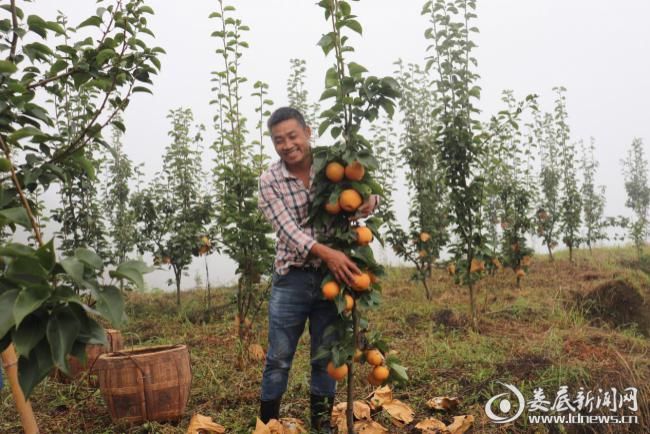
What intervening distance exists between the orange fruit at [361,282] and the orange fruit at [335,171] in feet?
1.50

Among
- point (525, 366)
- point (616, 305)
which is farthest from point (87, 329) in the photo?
point (616, 305)

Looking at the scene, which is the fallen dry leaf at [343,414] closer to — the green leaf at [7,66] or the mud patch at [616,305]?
the green leaf at [7,66]

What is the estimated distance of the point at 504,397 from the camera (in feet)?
10.6

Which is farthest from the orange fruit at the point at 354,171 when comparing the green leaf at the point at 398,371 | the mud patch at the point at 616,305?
the mud patch at the point at 616,305

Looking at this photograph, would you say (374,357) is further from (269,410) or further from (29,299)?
(29,299)

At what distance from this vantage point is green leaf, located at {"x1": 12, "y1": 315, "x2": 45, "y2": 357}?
→ 1.12m

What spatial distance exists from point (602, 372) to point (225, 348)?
11.2 feet

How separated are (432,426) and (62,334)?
90.5 inches

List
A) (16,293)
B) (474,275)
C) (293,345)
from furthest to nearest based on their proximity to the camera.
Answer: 1. (474,275)
2. (293,345)
3. (16,293)

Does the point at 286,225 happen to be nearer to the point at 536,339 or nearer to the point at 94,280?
the point at 94,280

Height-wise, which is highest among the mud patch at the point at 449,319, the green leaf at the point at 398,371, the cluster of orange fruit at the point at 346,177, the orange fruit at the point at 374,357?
the cluster of orange fruit at the point at 346,177

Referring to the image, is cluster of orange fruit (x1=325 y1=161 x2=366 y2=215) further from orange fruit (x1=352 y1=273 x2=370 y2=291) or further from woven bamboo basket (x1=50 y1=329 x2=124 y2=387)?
woven bamboo basket (x1=50 y1=329 x2=124 y2=387)

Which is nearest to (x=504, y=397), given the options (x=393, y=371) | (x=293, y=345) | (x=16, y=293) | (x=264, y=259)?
(x=393, y=371)

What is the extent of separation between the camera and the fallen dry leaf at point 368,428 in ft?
9.23
